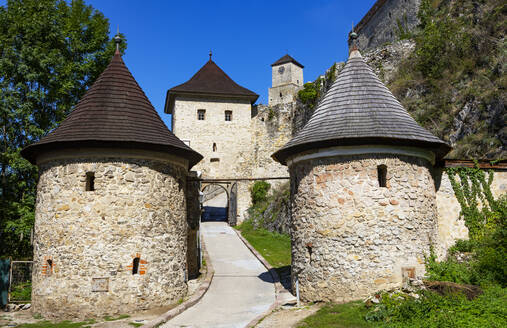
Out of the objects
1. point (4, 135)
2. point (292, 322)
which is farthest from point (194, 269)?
point (4, 135)

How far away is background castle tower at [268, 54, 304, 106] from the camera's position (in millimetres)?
45812

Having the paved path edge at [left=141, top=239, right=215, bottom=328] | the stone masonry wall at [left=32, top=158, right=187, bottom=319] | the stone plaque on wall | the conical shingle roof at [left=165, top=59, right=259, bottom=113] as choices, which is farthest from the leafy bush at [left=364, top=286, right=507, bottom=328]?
the conical shingle roof at [left=165, top=59, right=259, bottom=113]

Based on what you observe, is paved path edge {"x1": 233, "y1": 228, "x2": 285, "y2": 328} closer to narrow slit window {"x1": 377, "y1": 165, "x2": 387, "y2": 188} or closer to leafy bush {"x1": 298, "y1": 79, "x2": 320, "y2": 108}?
narrow slit window {"x1": 377, "y1": 165, "x2": 387, "y2": 188}

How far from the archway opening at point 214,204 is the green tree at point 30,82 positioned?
16477 mm

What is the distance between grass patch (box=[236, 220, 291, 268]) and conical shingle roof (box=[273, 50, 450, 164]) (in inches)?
290

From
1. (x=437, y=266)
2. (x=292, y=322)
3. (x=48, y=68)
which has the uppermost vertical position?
(x=48, y=68)

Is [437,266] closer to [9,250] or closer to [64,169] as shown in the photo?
[64,169]

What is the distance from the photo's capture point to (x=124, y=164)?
11156 mm

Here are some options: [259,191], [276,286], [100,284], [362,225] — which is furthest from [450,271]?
[259,191]

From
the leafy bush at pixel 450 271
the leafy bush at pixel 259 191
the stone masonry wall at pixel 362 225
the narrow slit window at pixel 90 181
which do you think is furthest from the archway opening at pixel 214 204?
the leafy bush at pixel 450 271

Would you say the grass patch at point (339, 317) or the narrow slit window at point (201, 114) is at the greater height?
the narrow slit window at point (201, 114)

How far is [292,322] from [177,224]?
484 centimetres

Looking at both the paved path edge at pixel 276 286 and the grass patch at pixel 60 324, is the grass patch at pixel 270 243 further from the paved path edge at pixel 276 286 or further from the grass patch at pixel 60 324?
the grass patch at pixel 60 324

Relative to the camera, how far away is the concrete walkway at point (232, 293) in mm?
10281
